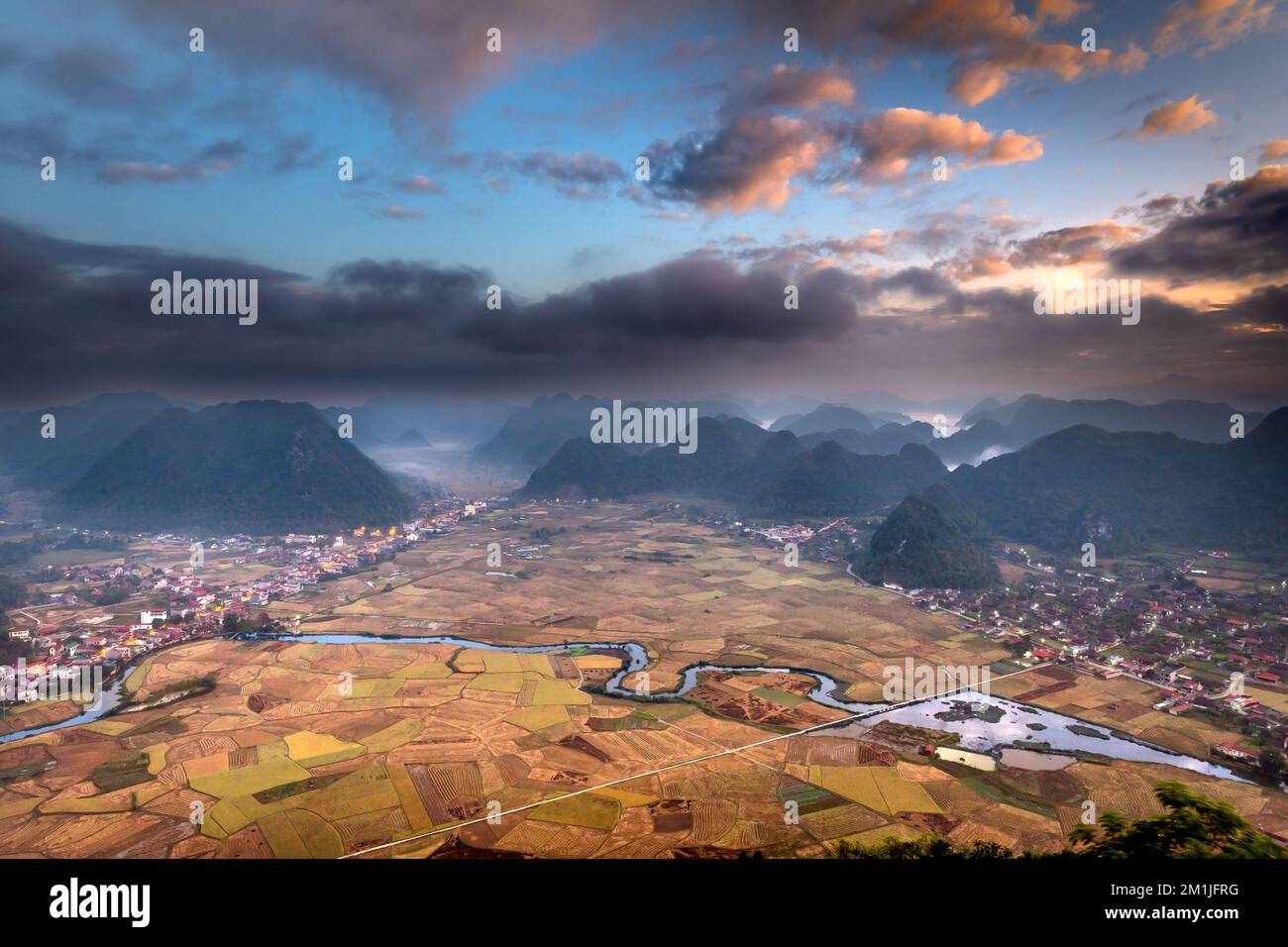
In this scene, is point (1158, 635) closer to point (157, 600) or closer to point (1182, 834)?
point (1182, 834)

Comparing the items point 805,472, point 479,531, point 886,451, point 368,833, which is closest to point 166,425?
point 479,531

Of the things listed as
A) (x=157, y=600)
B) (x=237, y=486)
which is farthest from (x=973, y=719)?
(x=237, y=486)

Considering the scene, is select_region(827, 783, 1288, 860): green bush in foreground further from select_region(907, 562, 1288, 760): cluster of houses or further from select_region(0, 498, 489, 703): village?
select_region(0, 498, 489, 703): village

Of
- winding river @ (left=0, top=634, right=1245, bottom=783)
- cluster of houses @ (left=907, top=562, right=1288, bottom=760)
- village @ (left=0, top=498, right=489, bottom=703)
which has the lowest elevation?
winding river @ (left=0, top=634, right=1245, bottom=783)

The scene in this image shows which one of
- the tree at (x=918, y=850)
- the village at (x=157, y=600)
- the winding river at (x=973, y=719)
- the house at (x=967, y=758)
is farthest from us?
the village at (x=157, y=600)

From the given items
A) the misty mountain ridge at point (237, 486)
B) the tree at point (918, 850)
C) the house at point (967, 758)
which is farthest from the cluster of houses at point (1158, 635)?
the misty mountain ridge at point (237, 486)

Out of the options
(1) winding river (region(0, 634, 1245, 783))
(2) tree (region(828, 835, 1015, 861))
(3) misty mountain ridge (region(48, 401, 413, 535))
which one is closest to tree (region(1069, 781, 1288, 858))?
(2) tree (region(828, 835, 1015, 861))

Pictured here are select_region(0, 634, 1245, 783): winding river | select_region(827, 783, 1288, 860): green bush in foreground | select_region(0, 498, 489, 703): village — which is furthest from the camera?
select_region(0, 498, 489, 703): village

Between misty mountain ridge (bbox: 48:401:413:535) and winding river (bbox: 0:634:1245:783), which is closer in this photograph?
winding river (bbox: 0:634:1245:783)

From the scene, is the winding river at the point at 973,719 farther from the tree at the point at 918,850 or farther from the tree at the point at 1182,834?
the tree at the point at 1182,834
